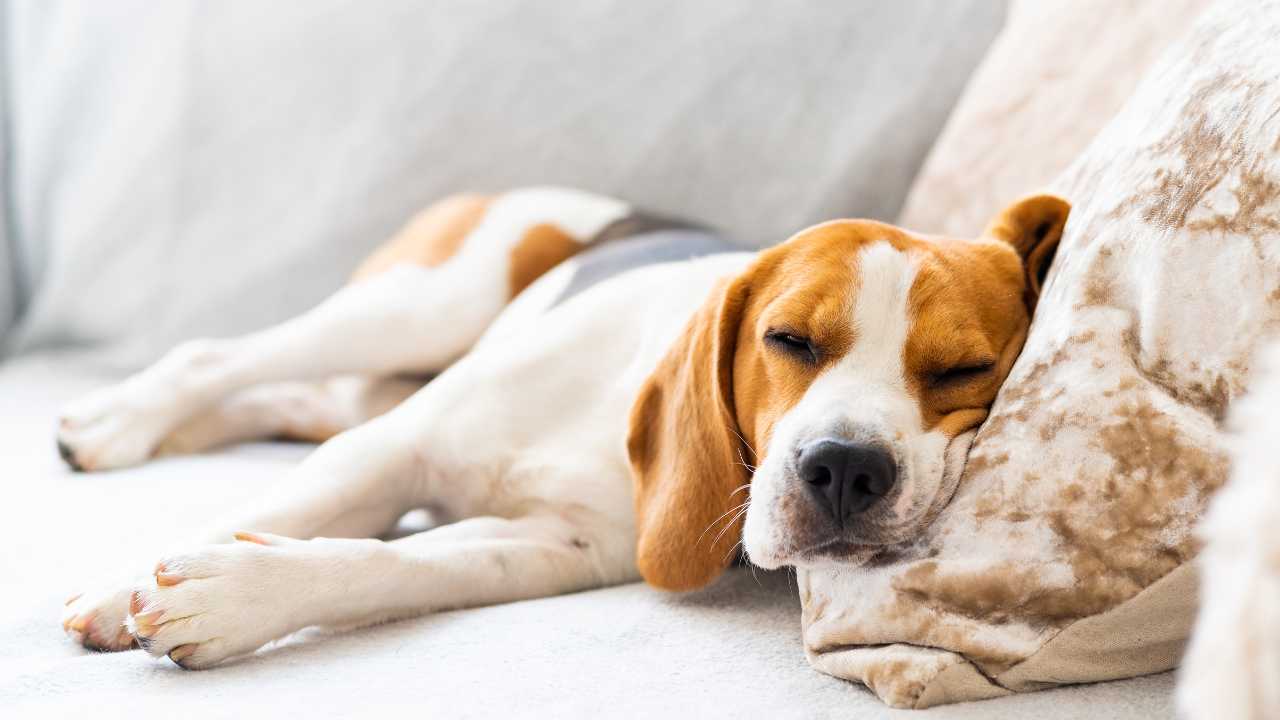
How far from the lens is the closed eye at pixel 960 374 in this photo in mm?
1767

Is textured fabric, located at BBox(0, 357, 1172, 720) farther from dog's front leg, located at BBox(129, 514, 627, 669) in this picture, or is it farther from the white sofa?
the white sofa

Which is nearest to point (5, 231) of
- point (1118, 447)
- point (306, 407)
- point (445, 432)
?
point (306, 407)

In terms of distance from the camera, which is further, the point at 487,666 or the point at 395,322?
the point at 395,322

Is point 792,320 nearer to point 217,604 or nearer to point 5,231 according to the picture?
point 217,604

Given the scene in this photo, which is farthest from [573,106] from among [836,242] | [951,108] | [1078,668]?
[1078,668]

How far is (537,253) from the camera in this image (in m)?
3.29

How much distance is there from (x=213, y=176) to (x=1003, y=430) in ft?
9.42

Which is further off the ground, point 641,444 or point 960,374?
point 960,374

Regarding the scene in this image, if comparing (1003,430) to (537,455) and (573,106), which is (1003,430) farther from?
(573,106)

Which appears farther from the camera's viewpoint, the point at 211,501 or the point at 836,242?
the point at 211,501

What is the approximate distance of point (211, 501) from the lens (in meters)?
2.45

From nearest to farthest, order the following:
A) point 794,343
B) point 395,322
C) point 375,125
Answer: point 794,343
point 395,322
point 375,125

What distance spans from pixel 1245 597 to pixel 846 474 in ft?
3.00

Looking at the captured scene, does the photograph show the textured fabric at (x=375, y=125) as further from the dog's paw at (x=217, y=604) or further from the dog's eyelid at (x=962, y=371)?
the dog's paw at (x=217, y=604)
